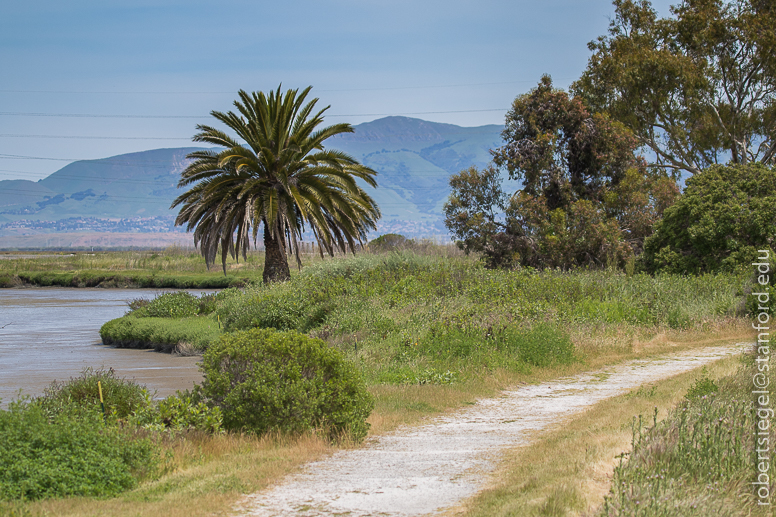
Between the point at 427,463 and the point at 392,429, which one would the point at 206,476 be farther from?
the point at 392,429

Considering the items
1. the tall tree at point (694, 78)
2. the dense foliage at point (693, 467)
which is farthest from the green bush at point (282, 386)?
the tall tree at point (694, 78)

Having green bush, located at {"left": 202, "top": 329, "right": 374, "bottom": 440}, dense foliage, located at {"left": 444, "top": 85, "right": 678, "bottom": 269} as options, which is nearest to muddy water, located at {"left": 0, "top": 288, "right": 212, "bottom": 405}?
green bush, located at {"left": 202, "top": 329, "right": 374, "bottom": 440}

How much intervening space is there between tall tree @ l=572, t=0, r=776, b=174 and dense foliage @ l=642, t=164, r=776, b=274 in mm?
11008

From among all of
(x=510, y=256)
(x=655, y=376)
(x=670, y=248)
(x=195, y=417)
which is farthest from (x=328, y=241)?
(x=195, y=417)

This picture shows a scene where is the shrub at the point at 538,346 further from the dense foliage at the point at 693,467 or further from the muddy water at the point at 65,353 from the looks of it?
the muddy water at the point at 65,353

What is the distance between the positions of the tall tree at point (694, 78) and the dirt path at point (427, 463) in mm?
27581

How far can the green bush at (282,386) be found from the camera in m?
8.09

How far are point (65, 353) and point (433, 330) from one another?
48.6 feet

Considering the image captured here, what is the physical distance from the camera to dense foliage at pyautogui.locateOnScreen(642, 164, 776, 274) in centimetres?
2317

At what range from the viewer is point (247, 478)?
647 centimetres

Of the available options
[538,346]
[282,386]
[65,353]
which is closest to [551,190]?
[538,346]

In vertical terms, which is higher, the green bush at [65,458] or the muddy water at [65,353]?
the green bush at [65,458]

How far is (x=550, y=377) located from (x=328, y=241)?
1379 centimetres

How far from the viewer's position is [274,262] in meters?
26.6
